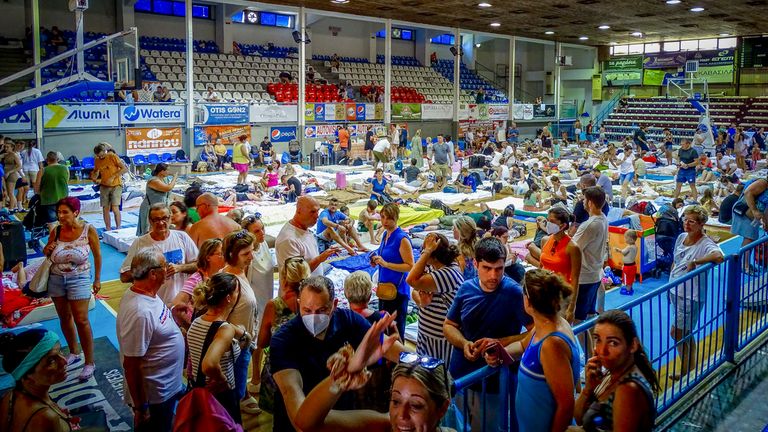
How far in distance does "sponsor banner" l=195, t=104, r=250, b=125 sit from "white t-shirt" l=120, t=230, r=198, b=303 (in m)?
17.9

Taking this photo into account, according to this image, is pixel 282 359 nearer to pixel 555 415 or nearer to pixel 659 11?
pixel 555 415

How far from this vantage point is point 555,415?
9.49 feet

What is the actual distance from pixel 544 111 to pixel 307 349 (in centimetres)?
3504

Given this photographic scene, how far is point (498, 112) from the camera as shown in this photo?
33188 mm

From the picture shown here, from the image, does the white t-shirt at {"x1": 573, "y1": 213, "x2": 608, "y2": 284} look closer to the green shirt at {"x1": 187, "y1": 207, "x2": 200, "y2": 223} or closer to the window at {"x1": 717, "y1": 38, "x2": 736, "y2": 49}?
the green shirt at {"x1": 187, "y1": 207, "x2": 200, "y2": 223}

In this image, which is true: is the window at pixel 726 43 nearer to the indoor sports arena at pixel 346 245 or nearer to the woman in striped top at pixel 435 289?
the indoor sports arena at pixel 346 245

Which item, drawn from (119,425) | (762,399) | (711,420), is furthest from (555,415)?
(119,425)

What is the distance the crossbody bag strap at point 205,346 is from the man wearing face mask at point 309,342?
0.53 m

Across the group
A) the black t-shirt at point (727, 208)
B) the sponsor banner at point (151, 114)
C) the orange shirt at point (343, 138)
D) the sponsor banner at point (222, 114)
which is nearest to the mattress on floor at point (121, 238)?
the black t-shirt at point (727, 208)

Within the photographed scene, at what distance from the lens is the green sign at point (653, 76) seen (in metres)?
37.4

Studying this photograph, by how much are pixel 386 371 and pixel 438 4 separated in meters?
21.6

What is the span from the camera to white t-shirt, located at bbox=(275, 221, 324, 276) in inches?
210

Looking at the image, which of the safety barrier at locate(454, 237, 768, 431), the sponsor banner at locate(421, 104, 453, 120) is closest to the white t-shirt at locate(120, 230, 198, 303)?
the safety barrier at locate(454, 237, 768, 431)

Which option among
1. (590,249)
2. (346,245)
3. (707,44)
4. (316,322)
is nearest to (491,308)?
(316,322)
